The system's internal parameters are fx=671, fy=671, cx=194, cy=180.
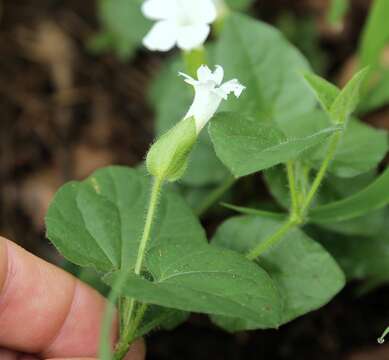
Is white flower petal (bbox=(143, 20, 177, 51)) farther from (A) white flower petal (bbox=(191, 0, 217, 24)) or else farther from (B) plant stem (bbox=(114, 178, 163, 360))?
(B) plant stem (bbox=(114, 178, 163, 360))

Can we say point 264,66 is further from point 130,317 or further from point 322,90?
point 130,317

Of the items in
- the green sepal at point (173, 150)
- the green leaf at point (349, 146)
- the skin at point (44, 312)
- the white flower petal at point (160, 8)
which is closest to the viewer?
the green sepal at point (173, 150)

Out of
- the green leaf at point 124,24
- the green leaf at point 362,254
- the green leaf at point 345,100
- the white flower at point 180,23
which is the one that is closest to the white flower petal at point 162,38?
the white flower at point 180,23

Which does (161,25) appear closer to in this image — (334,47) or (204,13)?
(204,13)

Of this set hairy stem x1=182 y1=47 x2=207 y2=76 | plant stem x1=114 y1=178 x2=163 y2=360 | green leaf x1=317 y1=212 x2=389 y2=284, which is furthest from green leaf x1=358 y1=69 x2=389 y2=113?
Answer: plant stem x1=114 y1=178 x2=163 y2=360

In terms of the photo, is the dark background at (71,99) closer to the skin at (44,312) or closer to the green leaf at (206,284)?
the skin at (44,312)

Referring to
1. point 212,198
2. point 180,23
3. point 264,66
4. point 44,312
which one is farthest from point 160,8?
point 44,312

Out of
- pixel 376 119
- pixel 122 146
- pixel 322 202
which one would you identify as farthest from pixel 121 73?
pixel 322 202

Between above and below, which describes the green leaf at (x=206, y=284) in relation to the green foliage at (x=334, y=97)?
below
